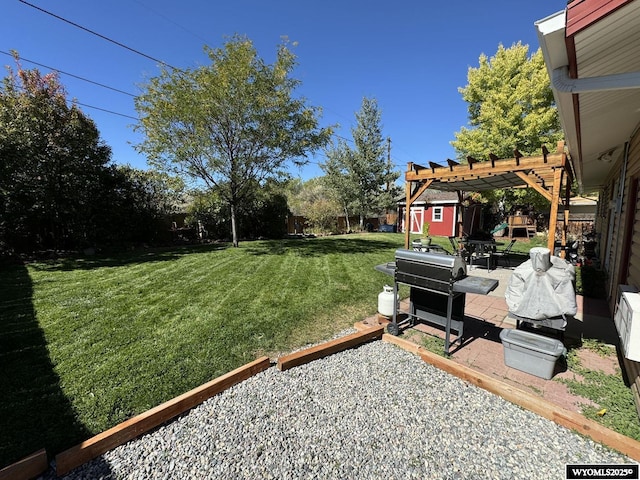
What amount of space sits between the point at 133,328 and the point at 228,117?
7.95 m

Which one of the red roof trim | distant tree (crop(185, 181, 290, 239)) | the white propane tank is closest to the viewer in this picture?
the red roof trim

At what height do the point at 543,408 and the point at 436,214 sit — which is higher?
the point at 436,214

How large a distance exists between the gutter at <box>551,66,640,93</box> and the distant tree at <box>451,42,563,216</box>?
12.8 meters

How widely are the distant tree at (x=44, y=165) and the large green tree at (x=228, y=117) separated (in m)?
1.96

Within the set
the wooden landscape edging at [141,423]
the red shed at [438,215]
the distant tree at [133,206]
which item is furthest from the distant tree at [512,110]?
the wooden landscape edging at [141,423]

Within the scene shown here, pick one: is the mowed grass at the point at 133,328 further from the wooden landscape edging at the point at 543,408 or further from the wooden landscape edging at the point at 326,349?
the wooden landscape edging at the point at 543,408

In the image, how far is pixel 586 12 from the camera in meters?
1.42

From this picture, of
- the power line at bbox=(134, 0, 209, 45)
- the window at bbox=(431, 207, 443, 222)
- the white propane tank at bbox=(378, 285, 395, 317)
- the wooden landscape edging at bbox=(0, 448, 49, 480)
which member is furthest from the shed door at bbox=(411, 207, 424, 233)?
the wooden landscape edging at bbox=(0, 448, 49, 480)

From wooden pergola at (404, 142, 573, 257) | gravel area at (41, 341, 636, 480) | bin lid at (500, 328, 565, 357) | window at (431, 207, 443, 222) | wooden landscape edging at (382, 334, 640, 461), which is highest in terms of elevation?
wooden pergola at (404, 142, 573, 257)

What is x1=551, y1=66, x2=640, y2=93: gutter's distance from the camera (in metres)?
1.73

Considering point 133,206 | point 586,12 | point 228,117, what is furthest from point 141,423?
point 133,206

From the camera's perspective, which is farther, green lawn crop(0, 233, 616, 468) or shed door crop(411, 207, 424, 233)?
shed door crop(411, 207, 424, 233)

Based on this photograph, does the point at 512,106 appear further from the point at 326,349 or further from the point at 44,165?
the point at 44,165

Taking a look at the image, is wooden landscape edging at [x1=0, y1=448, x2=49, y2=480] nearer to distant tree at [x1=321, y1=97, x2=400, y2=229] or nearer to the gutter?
the gutter
